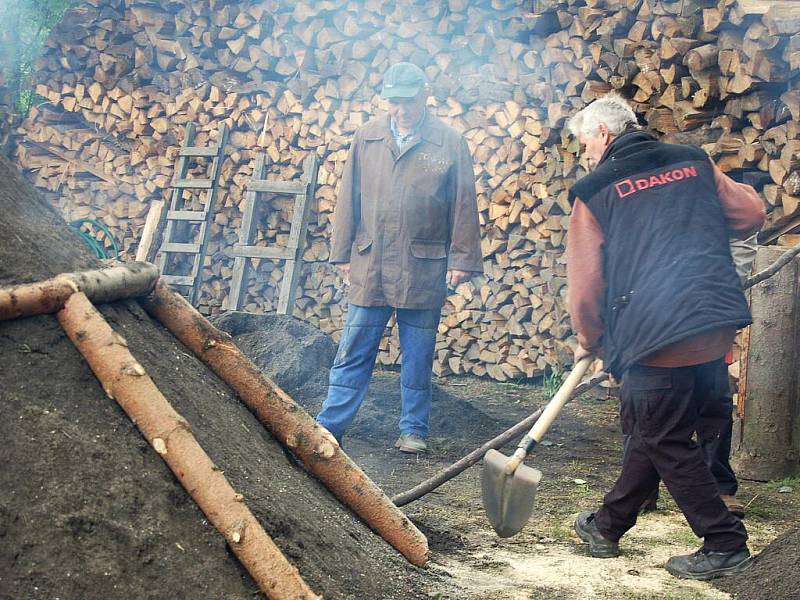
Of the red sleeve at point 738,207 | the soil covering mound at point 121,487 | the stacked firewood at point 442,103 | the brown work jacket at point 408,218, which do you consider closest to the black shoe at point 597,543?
the soil covering mound at point 121,487

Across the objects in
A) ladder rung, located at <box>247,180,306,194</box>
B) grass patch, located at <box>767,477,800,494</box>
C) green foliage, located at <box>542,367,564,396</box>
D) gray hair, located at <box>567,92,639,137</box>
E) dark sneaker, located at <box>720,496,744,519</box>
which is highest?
gray hair, located at <box>567,92,639,137</box>

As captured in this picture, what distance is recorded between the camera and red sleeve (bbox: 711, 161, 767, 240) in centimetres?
360

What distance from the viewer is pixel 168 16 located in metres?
9.61

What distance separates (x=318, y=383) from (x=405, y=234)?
1.59 m

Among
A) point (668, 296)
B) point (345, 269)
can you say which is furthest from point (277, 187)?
point (668, 296)

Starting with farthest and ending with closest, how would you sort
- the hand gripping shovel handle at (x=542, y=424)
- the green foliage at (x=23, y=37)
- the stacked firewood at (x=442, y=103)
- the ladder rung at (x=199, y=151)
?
the green foliage at (x=23, y=37), the ladder rung at (x=199, y=151), the stacked firewood at (x=442, y=103), the hand gripping shovel handle at (x=542, y=424)

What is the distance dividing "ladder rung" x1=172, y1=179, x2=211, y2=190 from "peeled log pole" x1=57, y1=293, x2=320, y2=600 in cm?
649

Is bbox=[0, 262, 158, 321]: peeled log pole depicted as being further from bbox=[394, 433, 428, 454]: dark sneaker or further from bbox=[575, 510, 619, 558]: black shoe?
bbox=[394, 433, 428, 454]: dark sneaker

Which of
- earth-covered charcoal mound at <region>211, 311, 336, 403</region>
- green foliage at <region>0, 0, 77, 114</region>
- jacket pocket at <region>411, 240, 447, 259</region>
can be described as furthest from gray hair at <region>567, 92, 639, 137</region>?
green foliage at <region>0, 0, 77, 114</region>

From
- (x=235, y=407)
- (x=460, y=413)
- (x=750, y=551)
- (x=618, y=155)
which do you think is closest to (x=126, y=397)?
(x=235, y=407)

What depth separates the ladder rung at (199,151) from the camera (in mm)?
9219

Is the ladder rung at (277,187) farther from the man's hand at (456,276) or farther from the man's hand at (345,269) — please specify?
the man's hand at (456,276)

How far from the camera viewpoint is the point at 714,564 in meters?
3.48

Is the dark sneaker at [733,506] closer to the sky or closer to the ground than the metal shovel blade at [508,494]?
closer to the ground
